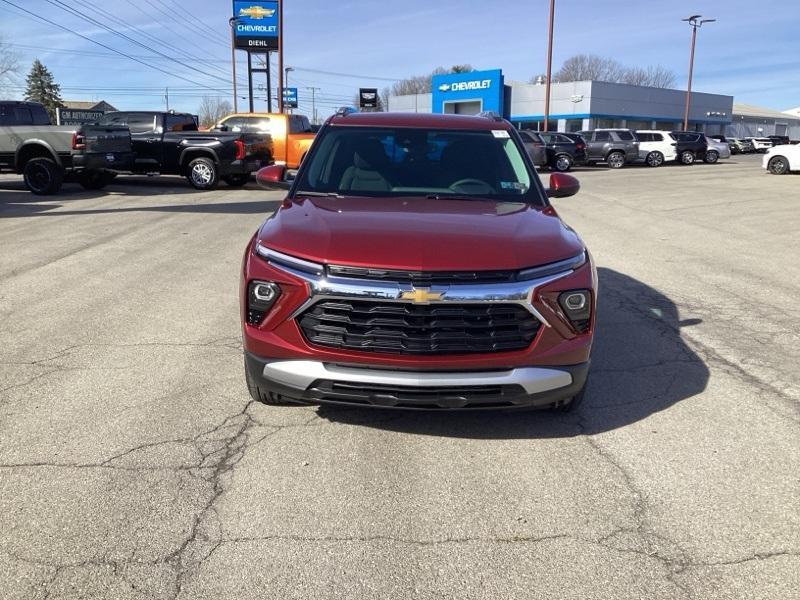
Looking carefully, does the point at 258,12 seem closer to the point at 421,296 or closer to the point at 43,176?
the point at 43,176

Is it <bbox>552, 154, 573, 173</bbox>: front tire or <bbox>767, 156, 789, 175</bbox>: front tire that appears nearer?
<bbox>767, 156, 789, 175</bbox>: front tire

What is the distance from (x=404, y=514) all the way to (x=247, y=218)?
10.5m

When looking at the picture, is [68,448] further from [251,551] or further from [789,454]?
[789,454]

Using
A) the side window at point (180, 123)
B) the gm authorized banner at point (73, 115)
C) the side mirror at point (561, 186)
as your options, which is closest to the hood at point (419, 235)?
the side mirror at point (561, 186)

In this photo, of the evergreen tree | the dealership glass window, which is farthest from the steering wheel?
the evergreen tree

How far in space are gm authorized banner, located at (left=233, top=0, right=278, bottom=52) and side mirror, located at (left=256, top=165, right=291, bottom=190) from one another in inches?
1561

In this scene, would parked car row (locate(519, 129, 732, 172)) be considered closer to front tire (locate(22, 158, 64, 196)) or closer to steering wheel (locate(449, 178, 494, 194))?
front tire (locate(22, 158, 64, 196))

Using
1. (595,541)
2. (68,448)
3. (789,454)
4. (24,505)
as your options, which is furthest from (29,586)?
(789,454)

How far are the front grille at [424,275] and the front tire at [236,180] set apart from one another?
16037 millimetres

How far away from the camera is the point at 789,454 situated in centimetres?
366

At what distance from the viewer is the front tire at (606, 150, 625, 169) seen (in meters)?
34.5

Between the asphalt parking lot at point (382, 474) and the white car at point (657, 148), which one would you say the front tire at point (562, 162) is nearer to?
the white car at point (657, 148)

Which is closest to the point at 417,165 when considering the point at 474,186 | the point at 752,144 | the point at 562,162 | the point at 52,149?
the point at 474,186

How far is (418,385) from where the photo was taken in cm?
332
